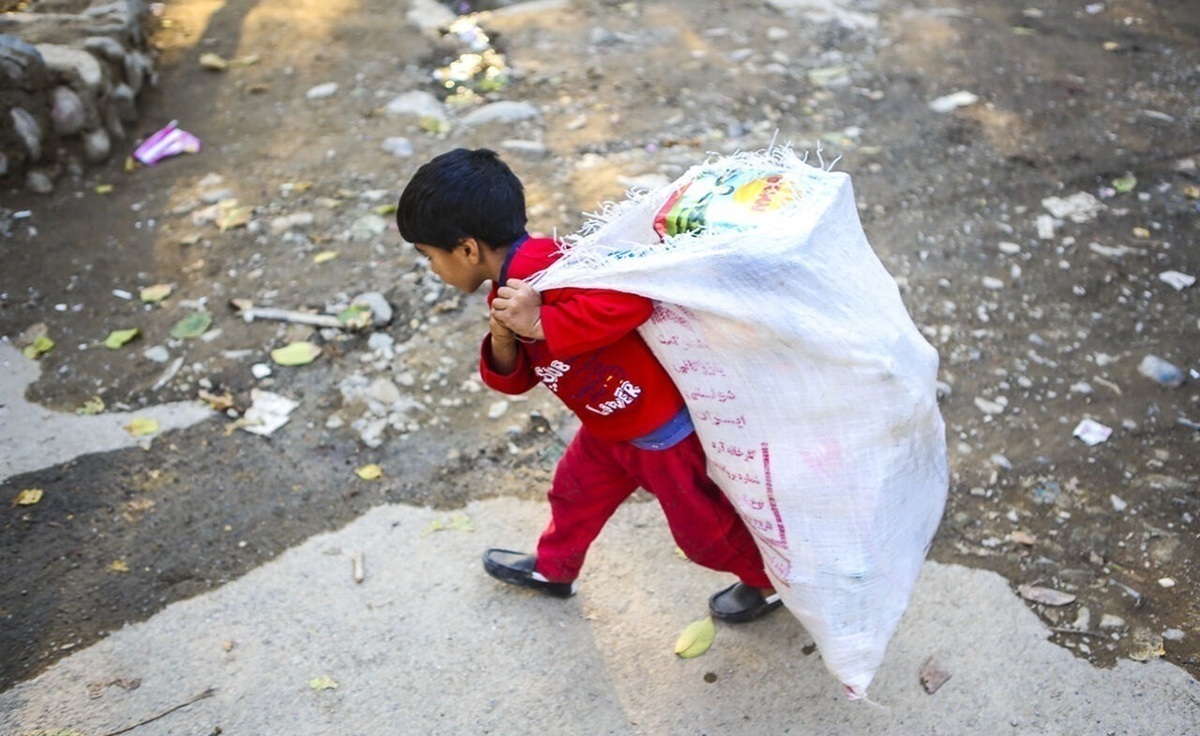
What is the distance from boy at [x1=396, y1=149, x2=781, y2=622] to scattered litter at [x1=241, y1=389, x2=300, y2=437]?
3.64 feet

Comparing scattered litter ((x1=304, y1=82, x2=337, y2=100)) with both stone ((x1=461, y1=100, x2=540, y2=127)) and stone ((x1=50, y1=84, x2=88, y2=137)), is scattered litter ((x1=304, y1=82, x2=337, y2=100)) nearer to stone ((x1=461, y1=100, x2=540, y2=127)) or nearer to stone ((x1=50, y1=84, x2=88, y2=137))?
stone ((x1=461, y1=100, x2=540, y2=127))

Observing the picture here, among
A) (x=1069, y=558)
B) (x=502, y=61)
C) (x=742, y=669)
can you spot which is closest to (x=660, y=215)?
(x=742, y=669)

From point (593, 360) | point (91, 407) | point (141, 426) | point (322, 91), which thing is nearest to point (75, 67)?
point (322, 91)

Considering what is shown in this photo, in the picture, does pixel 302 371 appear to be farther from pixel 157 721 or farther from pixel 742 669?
pixel 742 669

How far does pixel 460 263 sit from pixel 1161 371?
2395mm

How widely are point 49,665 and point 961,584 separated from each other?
220 centimetres

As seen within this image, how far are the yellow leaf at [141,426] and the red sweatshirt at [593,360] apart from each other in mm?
1491

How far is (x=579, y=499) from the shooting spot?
7.22 feet

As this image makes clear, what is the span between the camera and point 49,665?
2.23 m

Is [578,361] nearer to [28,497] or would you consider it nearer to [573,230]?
[28,497]

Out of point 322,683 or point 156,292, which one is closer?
point 322,683

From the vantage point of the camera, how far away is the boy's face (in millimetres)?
1812

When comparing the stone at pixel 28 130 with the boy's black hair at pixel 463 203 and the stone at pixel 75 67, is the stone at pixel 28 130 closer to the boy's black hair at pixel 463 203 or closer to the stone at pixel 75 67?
the stone at pixel 75 67

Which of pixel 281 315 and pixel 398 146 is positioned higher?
pixel 398 146
